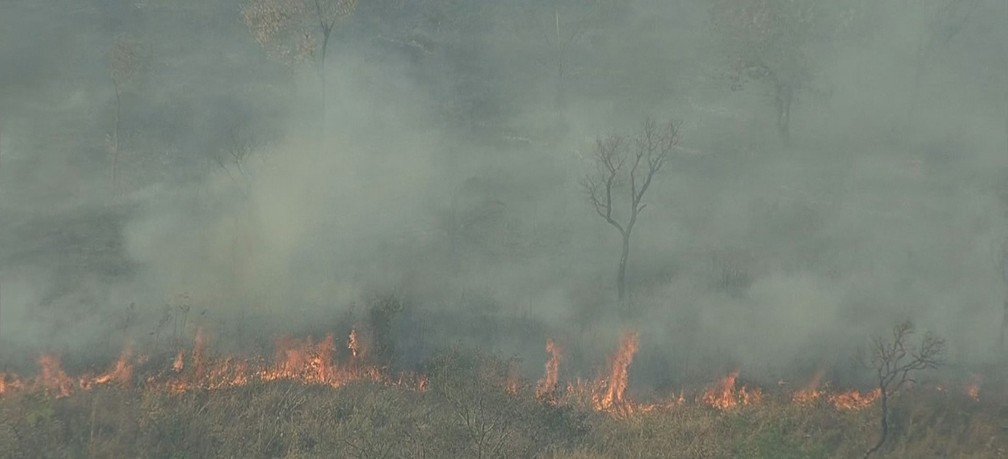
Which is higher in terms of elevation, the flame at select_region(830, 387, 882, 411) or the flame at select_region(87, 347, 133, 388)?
the flame at select_region(87, 347, 133, 388)

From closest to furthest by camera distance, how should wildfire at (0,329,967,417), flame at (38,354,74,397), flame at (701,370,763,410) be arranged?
flame at (38,354,74,397) → wildfire at (0,329,967,417) → flame at (701,370,763,410)

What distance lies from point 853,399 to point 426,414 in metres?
8.47

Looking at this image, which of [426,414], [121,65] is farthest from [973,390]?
[121,65]

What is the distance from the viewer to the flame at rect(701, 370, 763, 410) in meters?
14.9

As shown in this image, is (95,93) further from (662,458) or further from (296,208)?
(662,458)

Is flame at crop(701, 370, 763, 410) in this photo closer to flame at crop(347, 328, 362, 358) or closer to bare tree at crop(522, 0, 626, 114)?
flame at crop(347, 328, 362, 358)

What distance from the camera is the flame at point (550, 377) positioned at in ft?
Answer: 47.2

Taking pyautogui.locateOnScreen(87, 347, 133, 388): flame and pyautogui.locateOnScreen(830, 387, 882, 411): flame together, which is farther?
pyautogui.locateOnScreen(830, 387, 882, 411): flame

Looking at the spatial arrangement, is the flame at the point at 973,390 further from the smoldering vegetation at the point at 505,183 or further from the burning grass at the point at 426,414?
the smoldering vegetation at the point at 505,183

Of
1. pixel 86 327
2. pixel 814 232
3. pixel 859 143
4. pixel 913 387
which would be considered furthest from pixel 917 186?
pixel 86 327

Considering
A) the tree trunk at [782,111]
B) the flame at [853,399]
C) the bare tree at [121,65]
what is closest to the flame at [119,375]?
the bare tree at [121,65]

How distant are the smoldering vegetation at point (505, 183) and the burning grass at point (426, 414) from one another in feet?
4.71

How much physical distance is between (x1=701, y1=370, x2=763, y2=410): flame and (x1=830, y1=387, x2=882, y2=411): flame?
1.43m

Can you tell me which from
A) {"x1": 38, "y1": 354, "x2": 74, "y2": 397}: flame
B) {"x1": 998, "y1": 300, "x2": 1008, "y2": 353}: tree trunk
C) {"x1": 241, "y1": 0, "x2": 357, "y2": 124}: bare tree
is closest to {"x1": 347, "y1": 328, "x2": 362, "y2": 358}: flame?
{"x1": 38, "y1": 354, "x2": 74, "y2": 397}: flame
